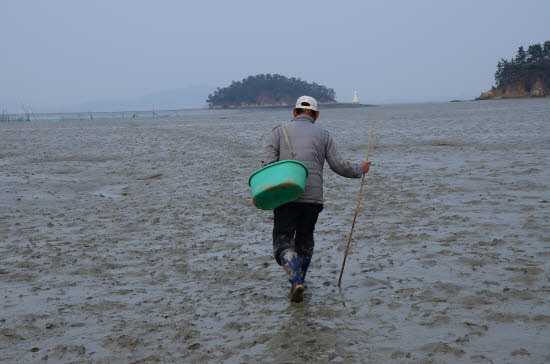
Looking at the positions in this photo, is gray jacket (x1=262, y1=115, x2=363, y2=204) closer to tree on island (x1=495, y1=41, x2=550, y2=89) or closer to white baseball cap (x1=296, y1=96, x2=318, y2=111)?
white baseball cap (x1=296, y1=96, x2=318, y2=111)

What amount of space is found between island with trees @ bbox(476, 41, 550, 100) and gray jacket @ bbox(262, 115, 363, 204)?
13512 cm

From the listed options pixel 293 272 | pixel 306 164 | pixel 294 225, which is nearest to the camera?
pixel 293 272

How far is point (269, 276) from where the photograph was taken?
6656 millimetres

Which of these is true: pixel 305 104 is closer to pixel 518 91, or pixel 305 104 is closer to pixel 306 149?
pixel 306 149

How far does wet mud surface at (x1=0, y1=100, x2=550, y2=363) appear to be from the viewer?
4.69m

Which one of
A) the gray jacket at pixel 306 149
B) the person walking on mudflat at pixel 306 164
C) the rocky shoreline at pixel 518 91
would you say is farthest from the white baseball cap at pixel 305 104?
the rocky shoreline at pixel 518 91

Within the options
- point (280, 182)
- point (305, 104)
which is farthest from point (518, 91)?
point (280, 182)

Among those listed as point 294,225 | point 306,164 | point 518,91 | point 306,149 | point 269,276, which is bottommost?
point 269,276

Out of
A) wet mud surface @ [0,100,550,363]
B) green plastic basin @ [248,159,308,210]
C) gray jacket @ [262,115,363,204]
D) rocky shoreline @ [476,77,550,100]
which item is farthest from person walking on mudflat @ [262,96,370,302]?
rocky shoreline @ [476,77,550,100]

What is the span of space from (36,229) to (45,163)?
10961 mm

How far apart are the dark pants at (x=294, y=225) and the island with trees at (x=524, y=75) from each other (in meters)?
135

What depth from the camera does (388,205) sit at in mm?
10359

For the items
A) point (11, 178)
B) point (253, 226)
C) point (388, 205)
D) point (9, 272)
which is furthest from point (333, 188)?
point (11, 178)

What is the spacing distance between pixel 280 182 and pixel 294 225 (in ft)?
2.14
